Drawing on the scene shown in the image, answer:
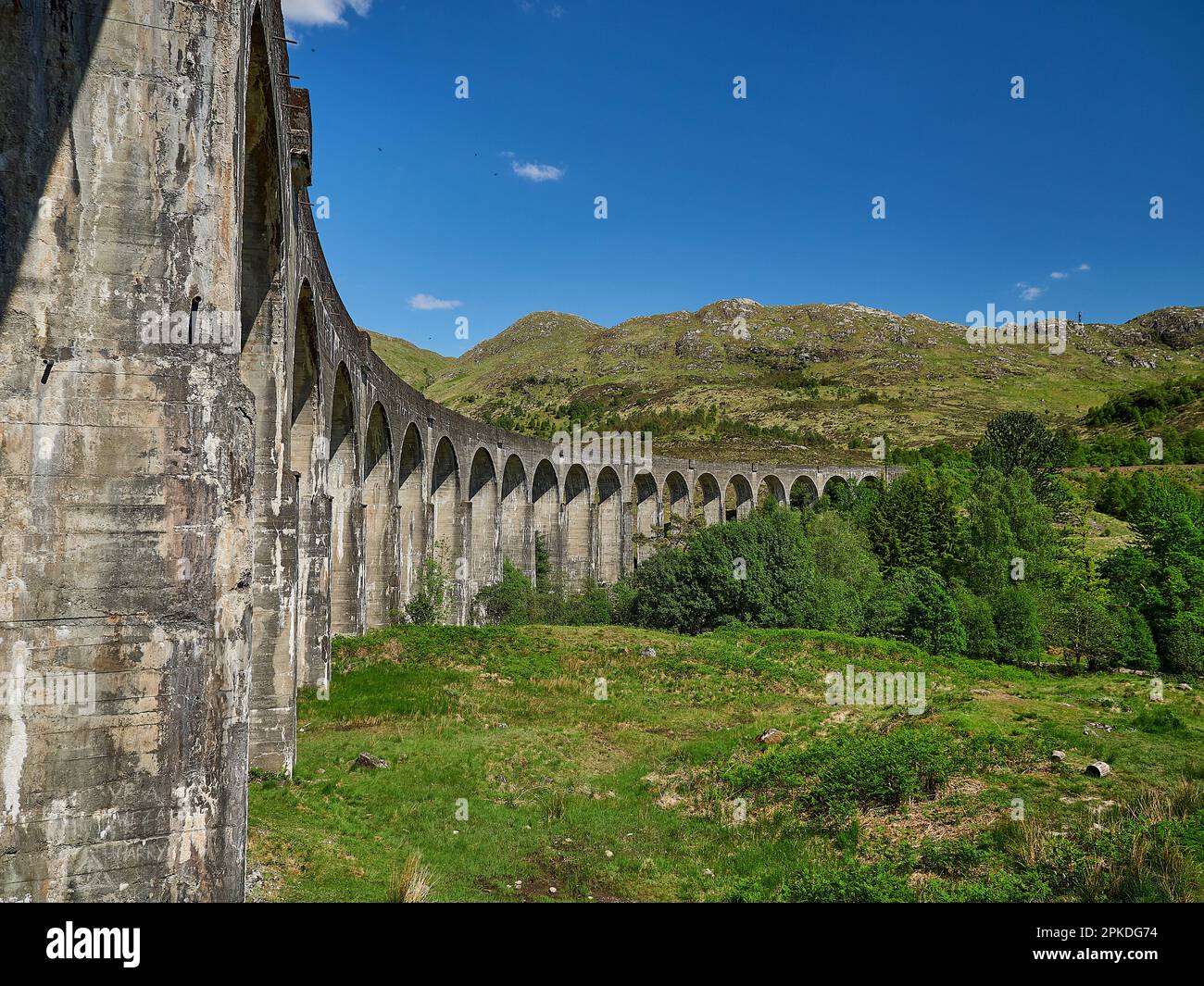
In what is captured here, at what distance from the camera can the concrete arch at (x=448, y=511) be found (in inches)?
1152

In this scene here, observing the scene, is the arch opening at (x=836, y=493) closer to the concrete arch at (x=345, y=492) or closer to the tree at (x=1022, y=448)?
the tree at (x=1022, y=448)

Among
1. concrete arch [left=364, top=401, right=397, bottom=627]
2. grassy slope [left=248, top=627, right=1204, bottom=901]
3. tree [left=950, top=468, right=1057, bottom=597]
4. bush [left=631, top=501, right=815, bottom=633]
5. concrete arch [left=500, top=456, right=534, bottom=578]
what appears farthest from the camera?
concrete arch [left=500, top=456, right=534, bottom=578]

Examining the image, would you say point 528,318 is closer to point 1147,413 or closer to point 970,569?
point 1147,413

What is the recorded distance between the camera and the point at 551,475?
40562 millimetres

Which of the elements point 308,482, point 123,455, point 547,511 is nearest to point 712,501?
point 547,511

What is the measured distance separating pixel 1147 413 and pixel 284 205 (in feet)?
265

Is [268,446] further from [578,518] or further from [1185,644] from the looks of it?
[578,518]

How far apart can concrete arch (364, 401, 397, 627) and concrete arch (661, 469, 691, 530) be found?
101 ft

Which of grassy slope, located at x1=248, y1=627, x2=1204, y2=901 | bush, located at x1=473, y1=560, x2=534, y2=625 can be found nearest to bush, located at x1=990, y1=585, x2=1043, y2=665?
grassy slope, located at x1=248, y1=627, x2=1204, y2=901

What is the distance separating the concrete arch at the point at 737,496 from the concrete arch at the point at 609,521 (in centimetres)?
1087

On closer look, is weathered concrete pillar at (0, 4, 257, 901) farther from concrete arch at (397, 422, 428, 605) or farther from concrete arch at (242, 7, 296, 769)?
concrete arch at (397, 422, 428, 605)

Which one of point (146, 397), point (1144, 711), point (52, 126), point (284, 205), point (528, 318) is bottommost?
point (1144, 711)

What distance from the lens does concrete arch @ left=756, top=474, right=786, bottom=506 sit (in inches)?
2276
